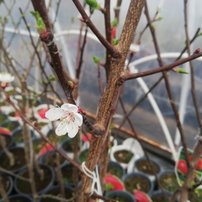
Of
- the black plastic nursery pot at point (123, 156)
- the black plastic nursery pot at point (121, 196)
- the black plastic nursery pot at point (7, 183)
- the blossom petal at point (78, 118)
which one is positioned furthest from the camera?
the black plastic nursery pot at point (123, 156)

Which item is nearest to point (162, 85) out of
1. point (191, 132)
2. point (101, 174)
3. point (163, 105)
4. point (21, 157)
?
point (163, 105)

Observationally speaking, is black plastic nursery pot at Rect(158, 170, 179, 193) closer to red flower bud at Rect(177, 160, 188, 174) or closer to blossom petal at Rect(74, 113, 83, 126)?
red flower bud at Rect(177, 160, 188, 174)

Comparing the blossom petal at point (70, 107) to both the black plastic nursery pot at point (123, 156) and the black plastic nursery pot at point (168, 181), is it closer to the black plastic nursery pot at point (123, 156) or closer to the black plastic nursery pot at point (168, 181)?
the black plastic nursery pot at point (168, 181)

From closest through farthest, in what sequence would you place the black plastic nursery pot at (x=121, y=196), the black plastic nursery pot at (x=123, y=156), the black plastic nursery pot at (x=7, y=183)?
the black plastic nursery pot at (x=121, y=196) → the black plastic nursery pot at (x=7, y=183) → the black plastic nursery pot at (x=123, y=156)

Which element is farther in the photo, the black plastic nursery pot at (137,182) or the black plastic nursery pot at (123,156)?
the black plastic nursery pot at (123,156)

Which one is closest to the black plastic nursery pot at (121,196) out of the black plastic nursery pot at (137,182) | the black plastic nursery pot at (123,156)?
the black plastic nursery pot at (137,182)

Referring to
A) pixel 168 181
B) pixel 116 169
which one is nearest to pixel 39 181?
pixel 116 169

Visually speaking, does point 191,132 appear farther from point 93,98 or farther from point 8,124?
point 8,124
